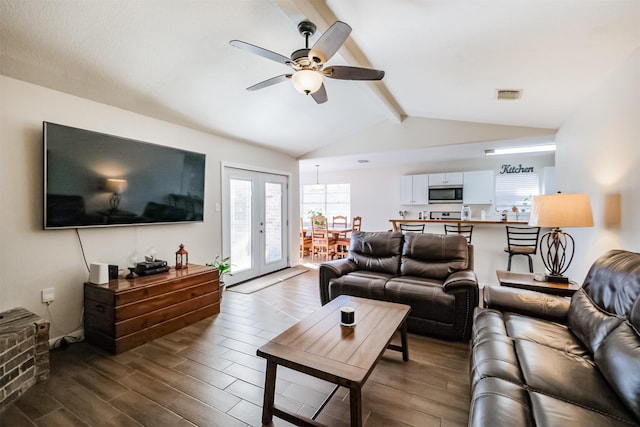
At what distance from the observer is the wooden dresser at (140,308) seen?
253cm

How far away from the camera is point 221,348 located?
104 inches

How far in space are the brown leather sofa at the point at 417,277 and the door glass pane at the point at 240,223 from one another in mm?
1927

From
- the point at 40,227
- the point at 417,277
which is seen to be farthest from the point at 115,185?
the point at 417,277

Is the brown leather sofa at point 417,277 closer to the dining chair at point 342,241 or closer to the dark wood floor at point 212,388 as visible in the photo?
the dark wood floor at point 212,388

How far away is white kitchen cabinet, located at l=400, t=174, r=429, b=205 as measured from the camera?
6957 mm

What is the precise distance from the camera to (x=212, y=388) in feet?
6.73

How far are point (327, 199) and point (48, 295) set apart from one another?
22.6 ft

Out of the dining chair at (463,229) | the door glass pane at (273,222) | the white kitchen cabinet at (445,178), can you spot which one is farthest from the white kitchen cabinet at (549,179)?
the door glass pane at (273,222)

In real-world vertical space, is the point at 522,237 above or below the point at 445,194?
below

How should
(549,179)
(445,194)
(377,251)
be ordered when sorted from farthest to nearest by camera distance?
(445,194) < (549,179) < (377,251)

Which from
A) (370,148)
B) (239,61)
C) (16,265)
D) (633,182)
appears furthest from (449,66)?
(16,265)

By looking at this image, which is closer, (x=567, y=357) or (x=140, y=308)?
(x=567, y=357)

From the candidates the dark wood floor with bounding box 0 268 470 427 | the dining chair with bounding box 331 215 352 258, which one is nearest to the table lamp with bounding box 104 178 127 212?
the dark wood floor with bounding box 0 268 470 427

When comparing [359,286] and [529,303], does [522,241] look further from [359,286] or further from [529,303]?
[359,286]
